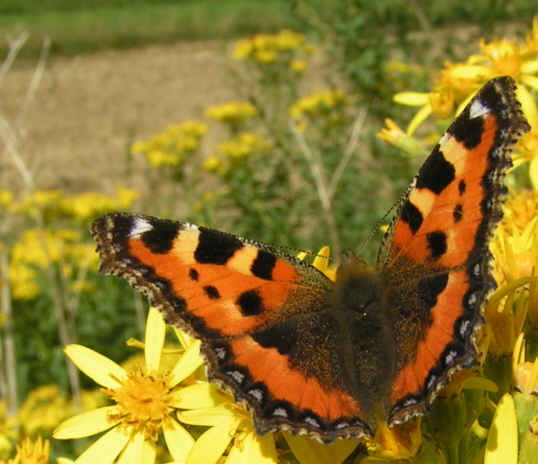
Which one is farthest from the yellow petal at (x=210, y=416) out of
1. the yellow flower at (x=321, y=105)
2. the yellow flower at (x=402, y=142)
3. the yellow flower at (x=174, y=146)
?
the yellow flower at (x=321, y=105)

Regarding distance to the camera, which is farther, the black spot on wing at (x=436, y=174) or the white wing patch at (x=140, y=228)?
the white wing patch at (x=140, y=228)

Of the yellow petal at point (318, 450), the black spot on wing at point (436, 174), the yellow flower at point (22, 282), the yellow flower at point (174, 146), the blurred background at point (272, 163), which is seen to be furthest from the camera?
the yellow flower at point (22, 282)

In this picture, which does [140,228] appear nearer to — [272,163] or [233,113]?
[272,163]

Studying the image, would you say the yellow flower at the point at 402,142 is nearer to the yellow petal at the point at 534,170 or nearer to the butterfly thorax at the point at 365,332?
the yellow petal at the point at 534,170

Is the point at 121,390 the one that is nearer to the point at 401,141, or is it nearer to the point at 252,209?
the point at 401,141

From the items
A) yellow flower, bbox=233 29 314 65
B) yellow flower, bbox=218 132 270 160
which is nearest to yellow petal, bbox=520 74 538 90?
yellow flower, bbox=218 132 270 160

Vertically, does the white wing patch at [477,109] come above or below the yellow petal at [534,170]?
below
